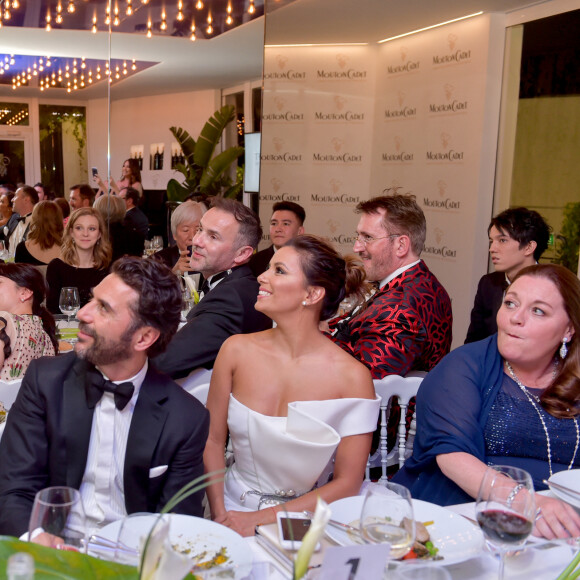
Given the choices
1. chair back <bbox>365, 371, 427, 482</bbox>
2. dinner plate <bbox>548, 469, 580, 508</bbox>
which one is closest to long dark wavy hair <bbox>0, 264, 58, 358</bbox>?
chair back <bbox>365, 371, 427, 482</bbox>

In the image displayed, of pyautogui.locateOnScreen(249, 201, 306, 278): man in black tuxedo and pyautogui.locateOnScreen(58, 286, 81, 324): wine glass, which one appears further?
pyautogui.locateOnScreen(249, 201, 306, 278): man in black tuxedo

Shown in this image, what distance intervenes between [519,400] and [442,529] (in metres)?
0.82

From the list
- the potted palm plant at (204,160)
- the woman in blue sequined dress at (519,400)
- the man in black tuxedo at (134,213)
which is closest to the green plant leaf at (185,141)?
the potted palm plant at (204,160)

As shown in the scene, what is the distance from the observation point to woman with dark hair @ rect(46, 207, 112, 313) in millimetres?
4977

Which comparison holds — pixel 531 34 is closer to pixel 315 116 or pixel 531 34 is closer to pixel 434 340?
pixel 315 116

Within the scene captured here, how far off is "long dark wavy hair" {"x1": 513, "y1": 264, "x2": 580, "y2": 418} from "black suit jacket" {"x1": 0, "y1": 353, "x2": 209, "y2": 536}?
3.97 ft

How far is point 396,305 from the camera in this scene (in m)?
3.15

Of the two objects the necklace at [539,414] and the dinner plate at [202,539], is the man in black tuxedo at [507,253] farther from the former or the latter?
the dinner plate at [202,539]

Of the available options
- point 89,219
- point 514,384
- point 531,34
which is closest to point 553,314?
point 514,384

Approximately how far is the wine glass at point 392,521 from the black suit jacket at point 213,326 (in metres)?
1.62

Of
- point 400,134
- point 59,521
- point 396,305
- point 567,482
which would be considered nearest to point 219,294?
point 396,305

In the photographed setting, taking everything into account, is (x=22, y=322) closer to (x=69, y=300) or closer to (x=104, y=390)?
(x=69, y=300)

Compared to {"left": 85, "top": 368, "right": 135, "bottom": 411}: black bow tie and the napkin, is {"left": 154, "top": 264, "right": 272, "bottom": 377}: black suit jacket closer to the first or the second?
{"left": 85, "top": 368, "right": 135, "bottom": 411}: black bow tie

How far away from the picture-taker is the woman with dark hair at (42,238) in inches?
240
